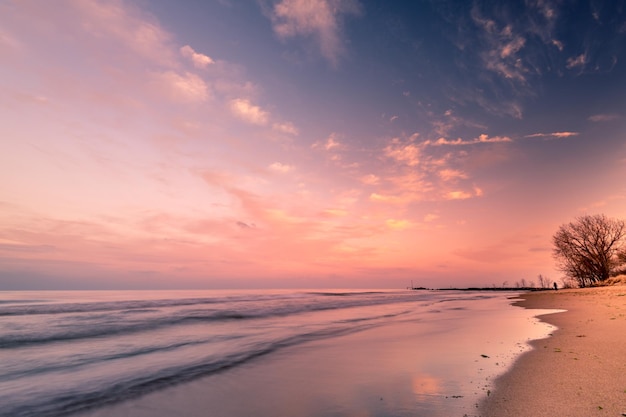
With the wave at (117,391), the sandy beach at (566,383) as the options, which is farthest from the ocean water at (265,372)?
the sandy beach at (566,383)

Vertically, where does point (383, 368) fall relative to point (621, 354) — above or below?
below

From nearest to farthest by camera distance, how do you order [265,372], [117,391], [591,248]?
[117,391]
[265,372]
[591,248]

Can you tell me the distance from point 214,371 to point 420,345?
7796 millimetres

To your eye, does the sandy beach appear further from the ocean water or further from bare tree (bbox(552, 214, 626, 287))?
bare tree (bbox(552, 214, 626, 287))

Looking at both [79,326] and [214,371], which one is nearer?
[214,371]

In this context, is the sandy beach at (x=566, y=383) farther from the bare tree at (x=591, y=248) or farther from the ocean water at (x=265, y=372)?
the bare tree at (x=591, y=248)

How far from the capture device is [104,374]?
34.5ft

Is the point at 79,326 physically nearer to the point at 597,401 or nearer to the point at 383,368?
the point at 383,368

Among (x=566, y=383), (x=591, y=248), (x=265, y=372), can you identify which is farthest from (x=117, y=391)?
(x=591, y=248)

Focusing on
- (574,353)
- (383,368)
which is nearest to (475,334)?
(574,353)

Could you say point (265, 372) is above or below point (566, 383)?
below

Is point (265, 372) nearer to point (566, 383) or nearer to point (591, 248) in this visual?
point (566, 383)

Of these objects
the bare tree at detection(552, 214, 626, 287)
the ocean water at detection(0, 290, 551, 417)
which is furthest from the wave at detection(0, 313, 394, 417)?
the bare tree at detection(552, 214, 626, 287)

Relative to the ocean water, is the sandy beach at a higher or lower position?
A: higher
